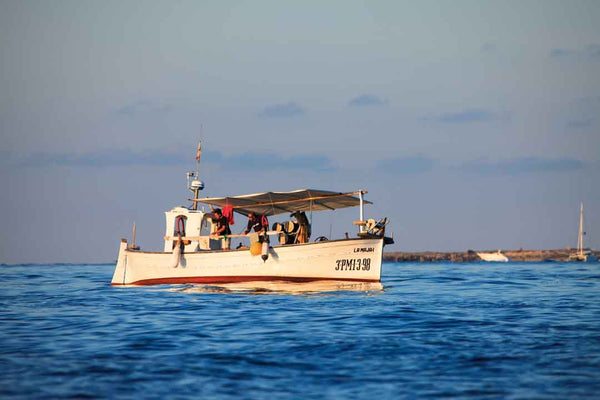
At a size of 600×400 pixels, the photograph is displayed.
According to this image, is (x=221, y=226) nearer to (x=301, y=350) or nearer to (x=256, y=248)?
(x=256, y=248)

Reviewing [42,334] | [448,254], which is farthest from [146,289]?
[448,254]

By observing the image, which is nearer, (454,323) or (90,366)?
(90,366)

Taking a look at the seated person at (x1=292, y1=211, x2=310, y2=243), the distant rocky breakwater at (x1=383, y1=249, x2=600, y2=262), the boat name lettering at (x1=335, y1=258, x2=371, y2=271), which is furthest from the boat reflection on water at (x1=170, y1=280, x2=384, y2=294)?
the distant rocky breakwater at (x1=383, y1=249, x2=600, y2=262)

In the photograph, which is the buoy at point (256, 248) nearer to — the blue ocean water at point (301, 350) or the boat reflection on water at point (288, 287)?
the boat reflection on water at point (288, 287)

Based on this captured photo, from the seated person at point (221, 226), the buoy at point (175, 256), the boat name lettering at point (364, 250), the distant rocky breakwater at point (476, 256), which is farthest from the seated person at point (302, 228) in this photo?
the distant rocky breakwater at point (476, 256)

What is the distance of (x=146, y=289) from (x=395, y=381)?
71.4 feet

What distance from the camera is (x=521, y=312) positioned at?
1988 centimetres

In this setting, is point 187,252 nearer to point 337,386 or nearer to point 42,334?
point 42,334

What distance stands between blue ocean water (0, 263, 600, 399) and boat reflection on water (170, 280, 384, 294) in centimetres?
346

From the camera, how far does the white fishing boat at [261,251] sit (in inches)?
1078

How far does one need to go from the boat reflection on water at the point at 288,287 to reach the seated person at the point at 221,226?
243 cm

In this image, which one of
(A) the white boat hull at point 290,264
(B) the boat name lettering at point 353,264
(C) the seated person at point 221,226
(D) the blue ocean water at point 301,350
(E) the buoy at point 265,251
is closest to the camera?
(D) the blue ocean water at point 301,350

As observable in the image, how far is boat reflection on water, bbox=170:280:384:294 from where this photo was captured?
85.0 ft

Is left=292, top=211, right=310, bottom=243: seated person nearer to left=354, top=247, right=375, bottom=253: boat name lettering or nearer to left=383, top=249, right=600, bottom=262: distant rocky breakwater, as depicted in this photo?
left=354, top=247, right=375, bottom=253: boat name lettering
